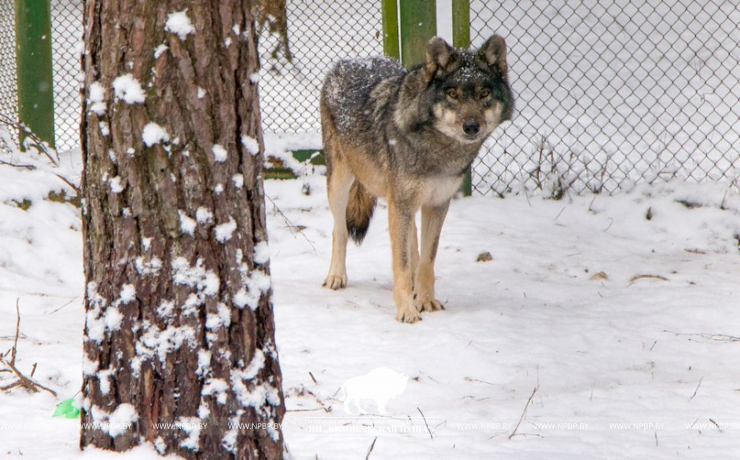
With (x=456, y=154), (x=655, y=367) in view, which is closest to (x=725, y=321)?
(x=655, y=367)

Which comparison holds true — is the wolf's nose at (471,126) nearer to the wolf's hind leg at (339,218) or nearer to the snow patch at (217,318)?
the wolf's hind leg at (339,218)

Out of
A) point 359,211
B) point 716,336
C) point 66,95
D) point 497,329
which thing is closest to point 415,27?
point 359,211

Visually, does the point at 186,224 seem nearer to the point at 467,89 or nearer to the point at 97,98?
the point at 97,98

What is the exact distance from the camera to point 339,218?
5.55 m

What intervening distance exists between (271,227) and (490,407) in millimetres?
3567

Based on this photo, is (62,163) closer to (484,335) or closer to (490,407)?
(484,335)

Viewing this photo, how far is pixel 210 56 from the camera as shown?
7.11ft

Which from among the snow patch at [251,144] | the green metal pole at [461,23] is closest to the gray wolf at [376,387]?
the snow patch at [251,144]

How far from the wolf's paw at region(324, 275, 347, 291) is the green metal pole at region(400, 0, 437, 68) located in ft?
7.19

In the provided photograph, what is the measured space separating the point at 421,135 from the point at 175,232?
9.03ft

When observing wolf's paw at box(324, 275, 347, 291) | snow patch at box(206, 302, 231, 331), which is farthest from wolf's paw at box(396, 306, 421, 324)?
A: snow patch at box(206, 302, 231, 331)

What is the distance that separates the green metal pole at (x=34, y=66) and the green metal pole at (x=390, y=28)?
272cm

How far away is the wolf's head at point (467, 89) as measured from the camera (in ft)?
15.0

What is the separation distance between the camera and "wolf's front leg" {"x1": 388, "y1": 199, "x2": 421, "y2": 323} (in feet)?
15.7
